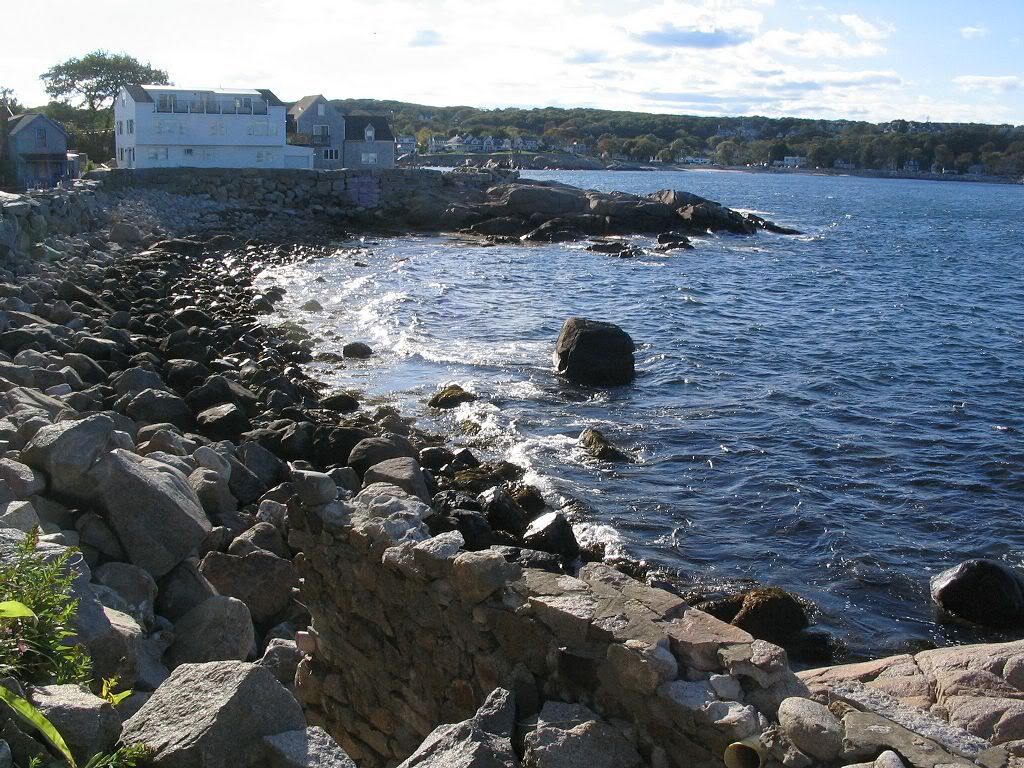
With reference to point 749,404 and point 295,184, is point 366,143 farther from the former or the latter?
point 749,404

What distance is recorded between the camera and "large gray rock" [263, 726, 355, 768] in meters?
4.67

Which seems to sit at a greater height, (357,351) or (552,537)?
(357,351)

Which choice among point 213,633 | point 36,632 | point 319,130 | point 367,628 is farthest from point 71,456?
point 319,130

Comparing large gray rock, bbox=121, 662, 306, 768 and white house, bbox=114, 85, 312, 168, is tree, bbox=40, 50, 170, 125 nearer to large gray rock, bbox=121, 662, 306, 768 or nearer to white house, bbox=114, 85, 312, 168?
white house, bbox=114, 85, 312, 168

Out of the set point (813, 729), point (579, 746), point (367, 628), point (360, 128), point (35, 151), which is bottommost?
point (367, 628)

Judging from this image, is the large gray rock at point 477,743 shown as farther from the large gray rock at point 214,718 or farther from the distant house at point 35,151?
the distant house at point 35,151

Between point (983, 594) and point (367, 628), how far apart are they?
301 inches

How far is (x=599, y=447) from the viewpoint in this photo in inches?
643

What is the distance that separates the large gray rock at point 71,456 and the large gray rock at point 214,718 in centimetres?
460

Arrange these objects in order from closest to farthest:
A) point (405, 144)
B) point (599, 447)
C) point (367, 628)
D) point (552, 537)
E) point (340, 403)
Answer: point (367, 628) → point (552, 537) → point (599, 447) → point (340, 403) → point (405, 144)

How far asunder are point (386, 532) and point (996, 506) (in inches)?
445

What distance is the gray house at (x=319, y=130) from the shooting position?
7138 centimetres

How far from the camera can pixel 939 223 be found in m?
84.6

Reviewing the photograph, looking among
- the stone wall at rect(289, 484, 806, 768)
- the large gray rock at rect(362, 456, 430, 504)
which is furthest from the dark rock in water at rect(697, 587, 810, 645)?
the stone wall at rect(289, 484, 806, 768)
